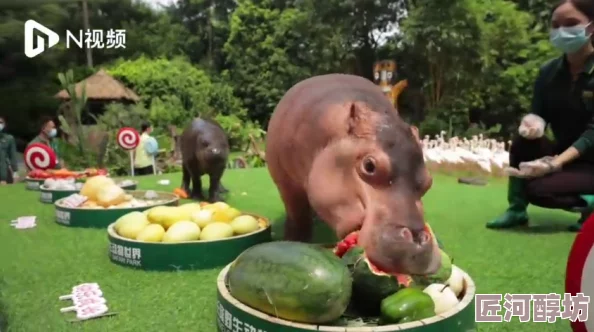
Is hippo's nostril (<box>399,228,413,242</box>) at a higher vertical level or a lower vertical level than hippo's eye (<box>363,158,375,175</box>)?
lower

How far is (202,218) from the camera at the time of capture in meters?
3.35

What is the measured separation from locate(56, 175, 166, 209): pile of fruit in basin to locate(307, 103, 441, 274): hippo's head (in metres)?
2.31

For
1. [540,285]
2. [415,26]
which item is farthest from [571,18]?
[415,26]

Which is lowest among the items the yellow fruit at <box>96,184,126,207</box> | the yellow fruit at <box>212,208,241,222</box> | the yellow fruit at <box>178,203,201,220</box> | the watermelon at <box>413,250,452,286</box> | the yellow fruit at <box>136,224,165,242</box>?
the yellow fruit at <box>96,184,126,207</box>

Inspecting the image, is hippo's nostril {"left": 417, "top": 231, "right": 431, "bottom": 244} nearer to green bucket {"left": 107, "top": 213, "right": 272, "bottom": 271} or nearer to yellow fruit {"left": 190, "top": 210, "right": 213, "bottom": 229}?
green bucket {"left": 107, "top": 213, "right": 272, "bottom": 271}

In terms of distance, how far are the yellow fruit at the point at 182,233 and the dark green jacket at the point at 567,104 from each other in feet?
8.05

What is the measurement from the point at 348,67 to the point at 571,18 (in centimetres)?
1206

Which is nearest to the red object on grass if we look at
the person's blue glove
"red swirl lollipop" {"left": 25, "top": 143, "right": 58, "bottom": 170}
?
"red swirl lollipop" {"left": 25, "top": 143, "right": 58, "bottom": 170}

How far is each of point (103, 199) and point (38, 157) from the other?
3491mm

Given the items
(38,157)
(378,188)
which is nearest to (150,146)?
(38,157)

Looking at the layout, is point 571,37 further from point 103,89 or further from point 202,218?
point 103,89

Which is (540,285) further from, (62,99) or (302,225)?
(62,99)

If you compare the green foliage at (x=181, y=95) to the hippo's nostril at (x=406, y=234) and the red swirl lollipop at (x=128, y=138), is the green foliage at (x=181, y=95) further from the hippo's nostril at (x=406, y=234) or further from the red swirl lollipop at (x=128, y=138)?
the hippo's nostril at (x=406, y=234)

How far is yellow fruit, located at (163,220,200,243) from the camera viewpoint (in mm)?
3158
